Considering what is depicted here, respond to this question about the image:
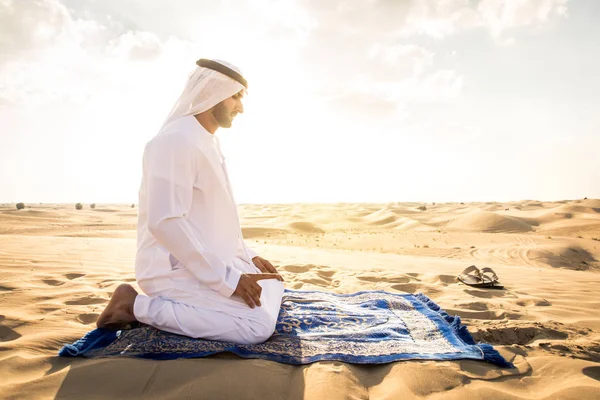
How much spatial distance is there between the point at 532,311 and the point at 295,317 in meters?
2.37

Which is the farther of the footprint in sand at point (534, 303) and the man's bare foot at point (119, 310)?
the footprint in sand at point (534, 303)

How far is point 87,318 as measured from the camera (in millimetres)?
3002

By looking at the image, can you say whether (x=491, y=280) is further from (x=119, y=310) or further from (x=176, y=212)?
(x=119, y=310)

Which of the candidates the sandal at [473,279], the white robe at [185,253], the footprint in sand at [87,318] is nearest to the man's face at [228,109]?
the white robe at [185,253]

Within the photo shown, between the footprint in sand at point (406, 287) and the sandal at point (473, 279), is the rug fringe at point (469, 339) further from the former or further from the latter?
the sandal at point (473, 279)

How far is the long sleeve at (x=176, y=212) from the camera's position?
2.32 meters

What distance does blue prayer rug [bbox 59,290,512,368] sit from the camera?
7.34ft

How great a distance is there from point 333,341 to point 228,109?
187 cm

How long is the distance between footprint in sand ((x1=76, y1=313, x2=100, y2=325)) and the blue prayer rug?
64 centimetres

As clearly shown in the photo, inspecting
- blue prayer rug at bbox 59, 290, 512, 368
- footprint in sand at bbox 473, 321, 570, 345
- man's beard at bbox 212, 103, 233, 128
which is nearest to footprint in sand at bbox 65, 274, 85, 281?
blue prayer rug at bbox 59, 290, 512, 368

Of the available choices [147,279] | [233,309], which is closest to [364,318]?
[233,309]

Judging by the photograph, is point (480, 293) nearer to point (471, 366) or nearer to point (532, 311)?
point (532, 311)

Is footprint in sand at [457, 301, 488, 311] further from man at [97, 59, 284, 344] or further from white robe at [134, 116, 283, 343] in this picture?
white robe at [134, 116, 283, 343]

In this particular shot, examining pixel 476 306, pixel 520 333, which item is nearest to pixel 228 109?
pixel 520 333
